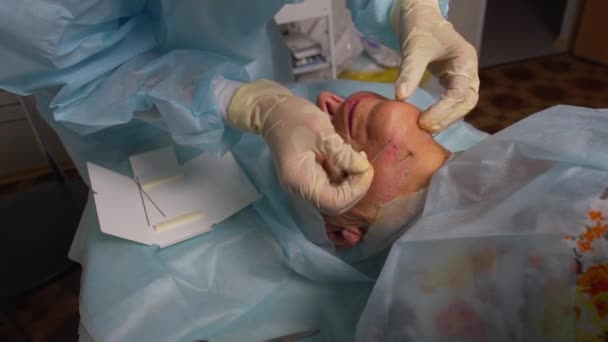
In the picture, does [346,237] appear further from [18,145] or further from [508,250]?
[18,145]

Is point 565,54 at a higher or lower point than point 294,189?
lower

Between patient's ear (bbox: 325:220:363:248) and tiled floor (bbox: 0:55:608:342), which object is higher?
patient's ear (bbox: 325:220:363:248)

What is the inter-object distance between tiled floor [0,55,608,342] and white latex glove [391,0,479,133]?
1239 mm

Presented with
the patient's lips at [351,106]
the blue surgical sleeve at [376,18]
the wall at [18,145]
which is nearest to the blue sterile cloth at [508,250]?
the patient's lips at [351,106]

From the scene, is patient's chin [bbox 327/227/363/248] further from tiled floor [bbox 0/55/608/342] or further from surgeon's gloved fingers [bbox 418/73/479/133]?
tiled floor [bbox 0/55/608/342]

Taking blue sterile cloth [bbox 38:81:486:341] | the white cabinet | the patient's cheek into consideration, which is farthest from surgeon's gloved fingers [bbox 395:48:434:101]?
the white cabinet

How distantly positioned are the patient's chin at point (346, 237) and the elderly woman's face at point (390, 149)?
4 centimetres

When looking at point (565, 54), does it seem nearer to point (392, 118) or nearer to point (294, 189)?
point (392, 118)

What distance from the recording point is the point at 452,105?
780mm

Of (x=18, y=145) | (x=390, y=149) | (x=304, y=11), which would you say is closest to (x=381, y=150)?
(x=390, y=149)

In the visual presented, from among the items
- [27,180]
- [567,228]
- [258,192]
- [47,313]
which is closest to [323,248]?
[258,192]

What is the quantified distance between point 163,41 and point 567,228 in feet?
2.30

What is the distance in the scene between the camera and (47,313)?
1.55 metres

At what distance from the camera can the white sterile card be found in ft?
2.95
